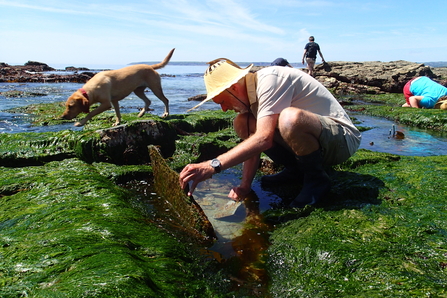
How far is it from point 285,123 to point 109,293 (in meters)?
2.02

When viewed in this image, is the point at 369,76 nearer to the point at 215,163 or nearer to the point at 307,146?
the point at 307,146

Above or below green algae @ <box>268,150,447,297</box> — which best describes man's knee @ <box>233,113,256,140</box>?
above

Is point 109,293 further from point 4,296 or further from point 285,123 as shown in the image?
point 285,123

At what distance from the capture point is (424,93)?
416 inches

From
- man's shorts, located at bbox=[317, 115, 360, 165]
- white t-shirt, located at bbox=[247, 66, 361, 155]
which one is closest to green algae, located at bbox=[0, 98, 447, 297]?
man's shorts, located at bbox=[317, 115, 360, 165]

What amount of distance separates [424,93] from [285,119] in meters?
9.78

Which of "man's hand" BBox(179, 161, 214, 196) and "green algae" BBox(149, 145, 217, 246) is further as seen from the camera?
"green algae" BBox(149, 145, 217, 246)

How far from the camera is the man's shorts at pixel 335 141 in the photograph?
3.24 metres

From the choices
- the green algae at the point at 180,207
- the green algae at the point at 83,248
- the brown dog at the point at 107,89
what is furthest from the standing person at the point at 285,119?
the brown dog at the point at 107,89

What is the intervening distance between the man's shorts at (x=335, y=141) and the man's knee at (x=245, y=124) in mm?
807

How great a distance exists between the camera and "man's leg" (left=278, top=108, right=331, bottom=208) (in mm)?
3018

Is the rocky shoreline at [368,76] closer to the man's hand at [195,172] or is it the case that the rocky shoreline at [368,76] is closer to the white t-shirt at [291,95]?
the white t-shirt at [291,95]

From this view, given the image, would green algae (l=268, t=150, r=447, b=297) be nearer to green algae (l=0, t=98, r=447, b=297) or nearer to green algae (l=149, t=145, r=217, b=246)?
green algae (l=0, t=98, r=447, b=297)

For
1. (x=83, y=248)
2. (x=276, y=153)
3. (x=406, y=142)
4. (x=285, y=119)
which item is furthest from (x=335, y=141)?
(x=406, y=142)
